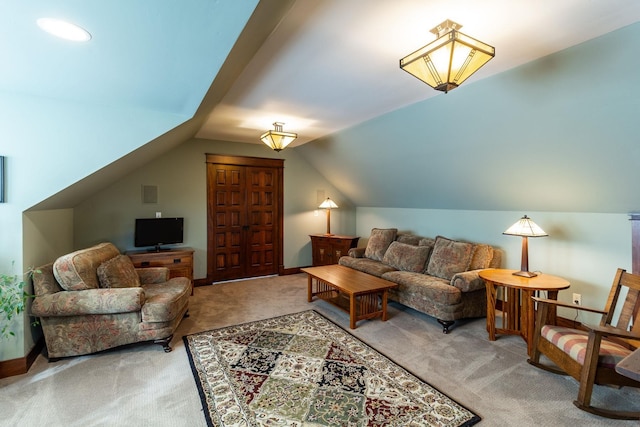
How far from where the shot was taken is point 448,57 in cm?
177

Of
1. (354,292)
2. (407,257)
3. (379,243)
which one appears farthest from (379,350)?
(379,243)

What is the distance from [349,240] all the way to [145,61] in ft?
13.8

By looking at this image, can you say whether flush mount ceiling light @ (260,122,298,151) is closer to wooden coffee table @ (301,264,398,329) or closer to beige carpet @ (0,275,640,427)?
wooden coffee table @ (301,264,398,329)

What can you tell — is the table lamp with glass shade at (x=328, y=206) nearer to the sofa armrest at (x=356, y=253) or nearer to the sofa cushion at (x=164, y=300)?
the sofa armrest at (x=356, y=253)

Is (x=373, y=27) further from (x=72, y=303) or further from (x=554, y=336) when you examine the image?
(x=72, y=303)

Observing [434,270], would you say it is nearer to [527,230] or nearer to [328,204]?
[527,230]

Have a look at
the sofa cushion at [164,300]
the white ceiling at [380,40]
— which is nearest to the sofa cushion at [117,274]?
the sofa cushion at [164,300]

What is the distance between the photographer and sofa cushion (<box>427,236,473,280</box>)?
3760 millimetres

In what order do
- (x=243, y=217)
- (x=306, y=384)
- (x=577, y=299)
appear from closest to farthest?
(x=306, y=384), (x=577, y=299), (x=243, y=217)

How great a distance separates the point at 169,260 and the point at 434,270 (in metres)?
3.64

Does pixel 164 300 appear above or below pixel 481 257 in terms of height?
below

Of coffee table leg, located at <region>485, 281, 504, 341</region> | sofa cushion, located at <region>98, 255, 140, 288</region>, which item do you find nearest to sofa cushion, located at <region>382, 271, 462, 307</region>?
coffee table leg, located at <region>485, 281, 504, 341</region>

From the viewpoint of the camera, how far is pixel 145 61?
6.29 feet

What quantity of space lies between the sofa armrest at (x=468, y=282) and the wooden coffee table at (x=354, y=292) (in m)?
0.68
